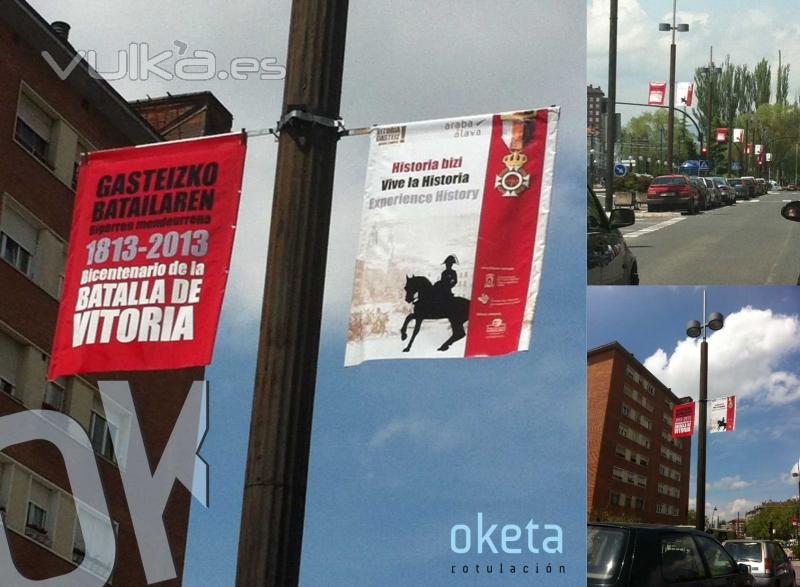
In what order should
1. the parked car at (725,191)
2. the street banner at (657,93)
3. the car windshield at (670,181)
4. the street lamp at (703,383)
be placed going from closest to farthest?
1. the street lamp at (703,383)
2. the car windshield at (670,181)
3. the street banner at (657,93)
4. the parked car at (725,191)

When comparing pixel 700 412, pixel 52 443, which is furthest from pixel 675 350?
pixel 52 443

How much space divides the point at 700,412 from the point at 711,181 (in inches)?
250

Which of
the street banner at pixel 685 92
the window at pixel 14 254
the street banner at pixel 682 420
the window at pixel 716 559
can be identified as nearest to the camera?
the window at pixel 716 559

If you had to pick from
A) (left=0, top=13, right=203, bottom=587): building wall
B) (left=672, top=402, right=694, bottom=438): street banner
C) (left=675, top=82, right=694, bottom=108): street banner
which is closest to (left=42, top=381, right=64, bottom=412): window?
(left=0, top=13, right=203, bottom=587): building wall

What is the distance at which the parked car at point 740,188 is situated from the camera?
29.7 m

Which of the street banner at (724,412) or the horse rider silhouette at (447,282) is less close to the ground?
the street banner at (724,412)

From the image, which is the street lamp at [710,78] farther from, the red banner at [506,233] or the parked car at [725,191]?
the red banner at [506,233]

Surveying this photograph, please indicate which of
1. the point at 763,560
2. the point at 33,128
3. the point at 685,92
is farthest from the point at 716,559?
the point at 33,128

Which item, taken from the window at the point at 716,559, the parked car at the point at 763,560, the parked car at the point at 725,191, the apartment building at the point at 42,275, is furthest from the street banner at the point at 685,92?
the window at the point at 716,559

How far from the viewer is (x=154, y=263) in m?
6.34

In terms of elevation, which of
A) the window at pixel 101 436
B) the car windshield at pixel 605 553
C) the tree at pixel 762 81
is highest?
the tree at pixel 762 81

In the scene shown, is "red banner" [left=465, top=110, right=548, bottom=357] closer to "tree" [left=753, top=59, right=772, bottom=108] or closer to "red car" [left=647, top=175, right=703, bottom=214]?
"red car" [left=647, top=175, right=703, bottom=214]

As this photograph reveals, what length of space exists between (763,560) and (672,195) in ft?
39.7

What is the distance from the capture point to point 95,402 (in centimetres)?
3266
